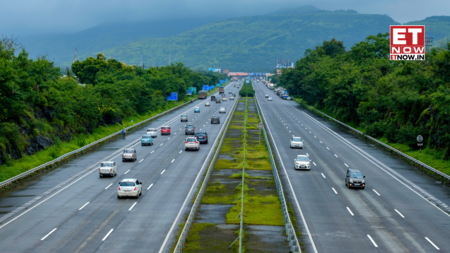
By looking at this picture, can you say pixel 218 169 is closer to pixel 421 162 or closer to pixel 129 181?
pixel 129 181

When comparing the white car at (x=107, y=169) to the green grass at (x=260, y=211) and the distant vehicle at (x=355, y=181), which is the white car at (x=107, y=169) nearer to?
the green grass at (x=260, y=211)

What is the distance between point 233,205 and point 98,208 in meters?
9.01

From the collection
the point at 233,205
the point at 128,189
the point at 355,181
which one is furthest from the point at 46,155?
the point at 355,181

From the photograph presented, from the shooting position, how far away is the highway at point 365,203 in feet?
87.4

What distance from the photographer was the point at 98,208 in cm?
3319

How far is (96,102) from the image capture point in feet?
259

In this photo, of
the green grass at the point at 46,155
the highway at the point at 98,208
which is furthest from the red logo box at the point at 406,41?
the green grass at the point at 46,155

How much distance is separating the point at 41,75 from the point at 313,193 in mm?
44549

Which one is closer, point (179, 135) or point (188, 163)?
point (188, 163)

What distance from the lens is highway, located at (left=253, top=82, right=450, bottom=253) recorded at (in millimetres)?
26641

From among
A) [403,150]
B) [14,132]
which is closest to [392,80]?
[403,150]

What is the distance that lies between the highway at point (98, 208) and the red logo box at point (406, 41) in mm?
26373

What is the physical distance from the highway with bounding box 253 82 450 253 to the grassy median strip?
180 cm

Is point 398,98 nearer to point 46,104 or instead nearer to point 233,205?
point 233,205
